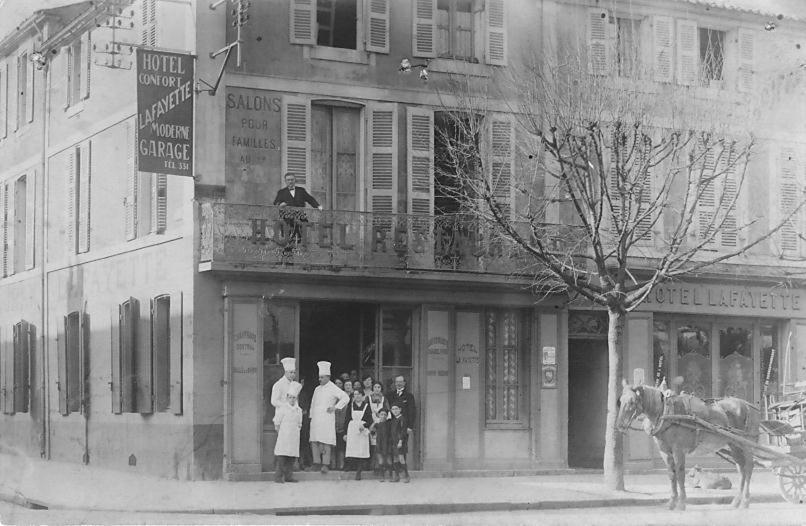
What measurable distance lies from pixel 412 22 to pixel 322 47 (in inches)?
67.4

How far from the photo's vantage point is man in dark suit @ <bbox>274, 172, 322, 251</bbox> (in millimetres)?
20734

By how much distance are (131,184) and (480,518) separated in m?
10.2

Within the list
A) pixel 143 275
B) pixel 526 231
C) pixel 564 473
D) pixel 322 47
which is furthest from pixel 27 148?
pixel 564 473

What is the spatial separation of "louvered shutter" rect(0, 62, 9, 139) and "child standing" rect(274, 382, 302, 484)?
1187cm

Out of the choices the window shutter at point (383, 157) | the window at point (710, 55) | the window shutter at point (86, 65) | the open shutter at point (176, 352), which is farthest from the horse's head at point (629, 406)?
the window shutter at point (86, 65)

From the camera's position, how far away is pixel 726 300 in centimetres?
2453

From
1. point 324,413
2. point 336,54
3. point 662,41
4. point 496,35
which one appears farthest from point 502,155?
point 324,413

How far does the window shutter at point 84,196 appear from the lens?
81.0ft

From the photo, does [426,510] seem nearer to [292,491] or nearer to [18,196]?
[292,491]

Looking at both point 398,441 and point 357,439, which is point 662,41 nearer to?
point 398,441

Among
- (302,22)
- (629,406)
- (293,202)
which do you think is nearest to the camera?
(629,406)

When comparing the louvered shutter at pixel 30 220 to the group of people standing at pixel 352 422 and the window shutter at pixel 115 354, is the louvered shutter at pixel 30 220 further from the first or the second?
the group of people standing at pixel 352 422

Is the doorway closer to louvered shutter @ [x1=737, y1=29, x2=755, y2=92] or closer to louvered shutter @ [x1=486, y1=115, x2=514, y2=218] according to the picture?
louvered shutter @ [x1=486, y1=115, x2=514, y2=218]

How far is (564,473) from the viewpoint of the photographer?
22625mm
